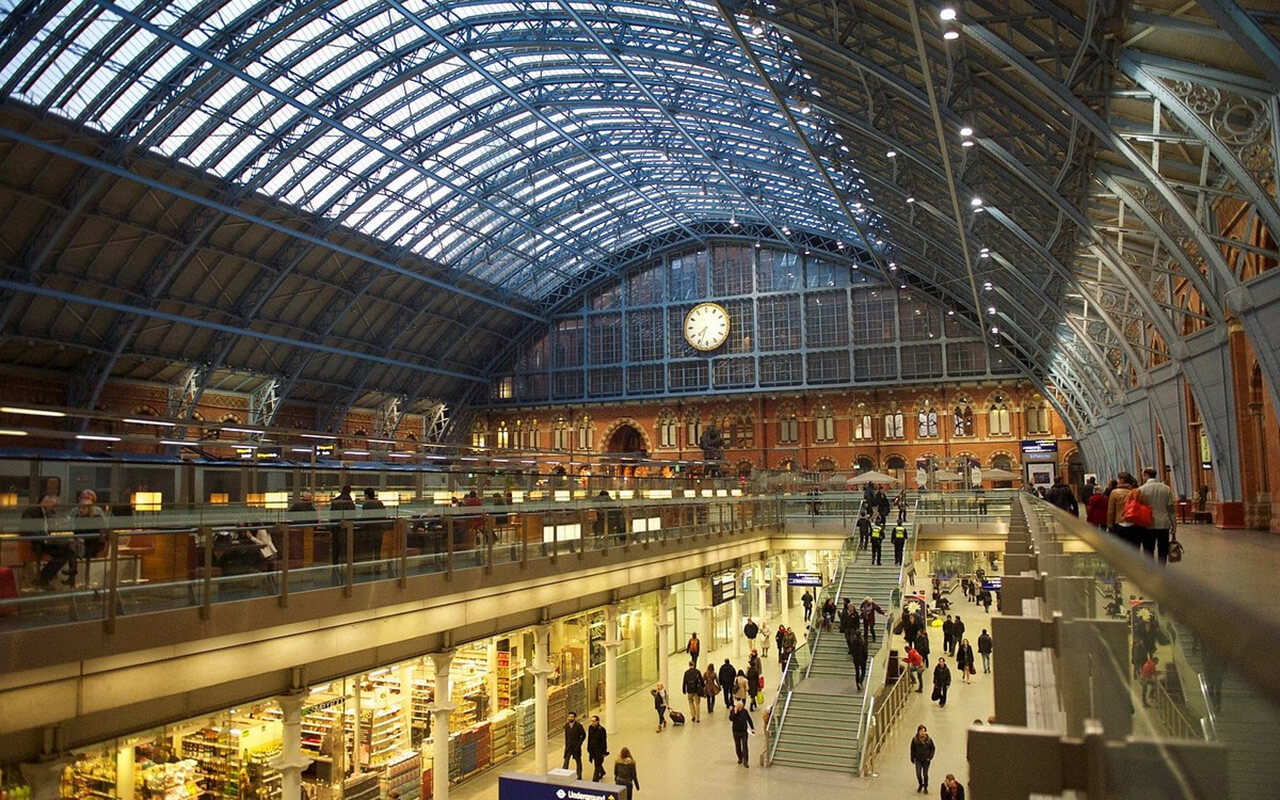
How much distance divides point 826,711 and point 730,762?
278cm

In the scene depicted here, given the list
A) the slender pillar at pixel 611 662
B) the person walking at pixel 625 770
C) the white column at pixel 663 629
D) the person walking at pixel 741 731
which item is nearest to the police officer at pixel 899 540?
the white column at pixel 663 629

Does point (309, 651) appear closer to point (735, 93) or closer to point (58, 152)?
point (58, 152)

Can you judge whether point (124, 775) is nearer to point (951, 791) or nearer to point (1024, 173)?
point (951, 791)

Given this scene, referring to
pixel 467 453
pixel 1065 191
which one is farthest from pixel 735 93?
pixel 467 453

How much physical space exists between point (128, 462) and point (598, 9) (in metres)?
28.2

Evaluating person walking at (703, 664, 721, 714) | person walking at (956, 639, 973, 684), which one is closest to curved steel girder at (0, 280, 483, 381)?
person walking at (703, 664, 721, 714)

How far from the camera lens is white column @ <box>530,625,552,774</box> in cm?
1838

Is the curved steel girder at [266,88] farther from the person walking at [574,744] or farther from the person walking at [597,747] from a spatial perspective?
the person walking at [597,747]

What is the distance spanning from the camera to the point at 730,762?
802 inches

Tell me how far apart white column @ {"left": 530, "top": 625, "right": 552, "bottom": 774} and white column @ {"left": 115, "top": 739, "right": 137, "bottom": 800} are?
7.34m

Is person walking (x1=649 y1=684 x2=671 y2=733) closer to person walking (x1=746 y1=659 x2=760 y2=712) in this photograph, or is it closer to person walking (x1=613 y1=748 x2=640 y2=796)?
person walking (x1=746 y1=659 x2=760 y2=712)

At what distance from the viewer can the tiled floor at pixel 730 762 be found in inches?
723

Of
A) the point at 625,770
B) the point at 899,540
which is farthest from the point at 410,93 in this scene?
the point at 625,770

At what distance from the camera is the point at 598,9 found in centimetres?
3366
